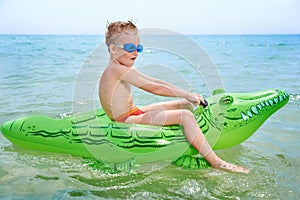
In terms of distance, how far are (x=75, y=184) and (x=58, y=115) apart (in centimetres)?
240

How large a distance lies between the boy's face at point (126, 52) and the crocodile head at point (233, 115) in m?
0.83

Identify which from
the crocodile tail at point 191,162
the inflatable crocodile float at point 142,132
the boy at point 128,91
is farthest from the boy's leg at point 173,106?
the crocodile tail at point 191,162

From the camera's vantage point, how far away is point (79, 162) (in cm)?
336

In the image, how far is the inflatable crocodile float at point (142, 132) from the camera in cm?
326

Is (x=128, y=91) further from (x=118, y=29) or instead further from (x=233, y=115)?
(x=233, y=115)

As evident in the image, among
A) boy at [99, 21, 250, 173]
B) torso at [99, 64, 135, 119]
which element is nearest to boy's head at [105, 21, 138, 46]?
boy at [99, 21, 250, 173]

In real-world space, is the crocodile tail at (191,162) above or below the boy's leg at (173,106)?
below

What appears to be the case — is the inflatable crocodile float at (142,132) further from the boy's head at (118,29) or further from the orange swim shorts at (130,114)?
the boy's head at (118,29)

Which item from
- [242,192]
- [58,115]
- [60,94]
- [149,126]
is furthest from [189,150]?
[60,94]

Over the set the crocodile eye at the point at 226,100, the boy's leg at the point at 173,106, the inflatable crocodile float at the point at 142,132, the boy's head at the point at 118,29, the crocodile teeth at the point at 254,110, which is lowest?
the inflatable crocodile float at the point at 142,132

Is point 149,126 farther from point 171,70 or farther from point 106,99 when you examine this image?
point 171,70

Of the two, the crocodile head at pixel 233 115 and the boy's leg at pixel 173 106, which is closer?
the crocodile head at pixel 233 115

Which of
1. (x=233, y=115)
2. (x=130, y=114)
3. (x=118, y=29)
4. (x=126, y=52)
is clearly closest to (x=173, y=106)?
(x=130, y=114)

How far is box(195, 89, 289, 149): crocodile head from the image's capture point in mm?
3459
